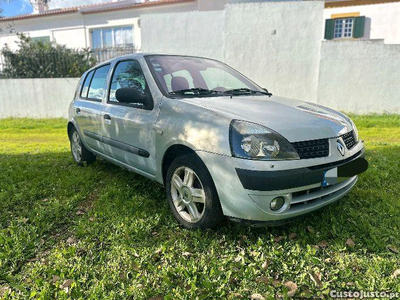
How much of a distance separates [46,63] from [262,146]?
11648 millimetres

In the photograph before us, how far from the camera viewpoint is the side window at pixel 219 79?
3469mm

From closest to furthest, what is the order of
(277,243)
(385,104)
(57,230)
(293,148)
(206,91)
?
(293,148) → (277,243) → (57,230) → (206,91) → (385,104)

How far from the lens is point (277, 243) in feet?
8.36

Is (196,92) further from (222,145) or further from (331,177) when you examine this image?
(331,177)

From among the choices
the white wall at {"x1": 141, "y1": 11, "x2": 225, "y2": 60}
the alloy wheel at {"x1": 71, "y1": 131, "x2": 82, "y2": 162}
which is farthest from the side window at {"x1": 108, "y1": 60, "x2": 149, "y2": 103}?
the white wall at {"x1": 141, "y1": 11, "x2": 225, "y2": 60}

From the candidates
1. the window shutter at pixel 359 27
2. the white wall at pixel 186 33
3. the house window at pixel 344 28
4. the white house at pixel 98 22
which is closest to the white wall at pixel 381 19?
the house window at pixel 344 28

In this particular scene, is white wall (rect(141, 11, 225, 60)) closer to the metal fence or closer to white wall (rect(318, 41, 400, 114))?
the metal fence

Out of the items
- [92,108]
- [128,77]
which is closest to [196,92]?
[128,77]

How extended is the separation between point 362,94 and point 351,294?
9.50 meters

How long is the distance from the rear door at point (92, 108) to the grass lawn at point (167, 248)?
0.69 meters

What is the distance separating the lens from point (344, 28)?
48.3 ft

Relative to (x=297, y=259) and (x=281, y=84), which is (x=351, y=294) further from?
(x=281, y=84)

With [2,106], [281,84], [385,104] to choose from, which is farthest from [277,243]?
[2,106]

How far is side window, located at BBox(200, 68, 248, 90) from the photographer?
3469 mm
